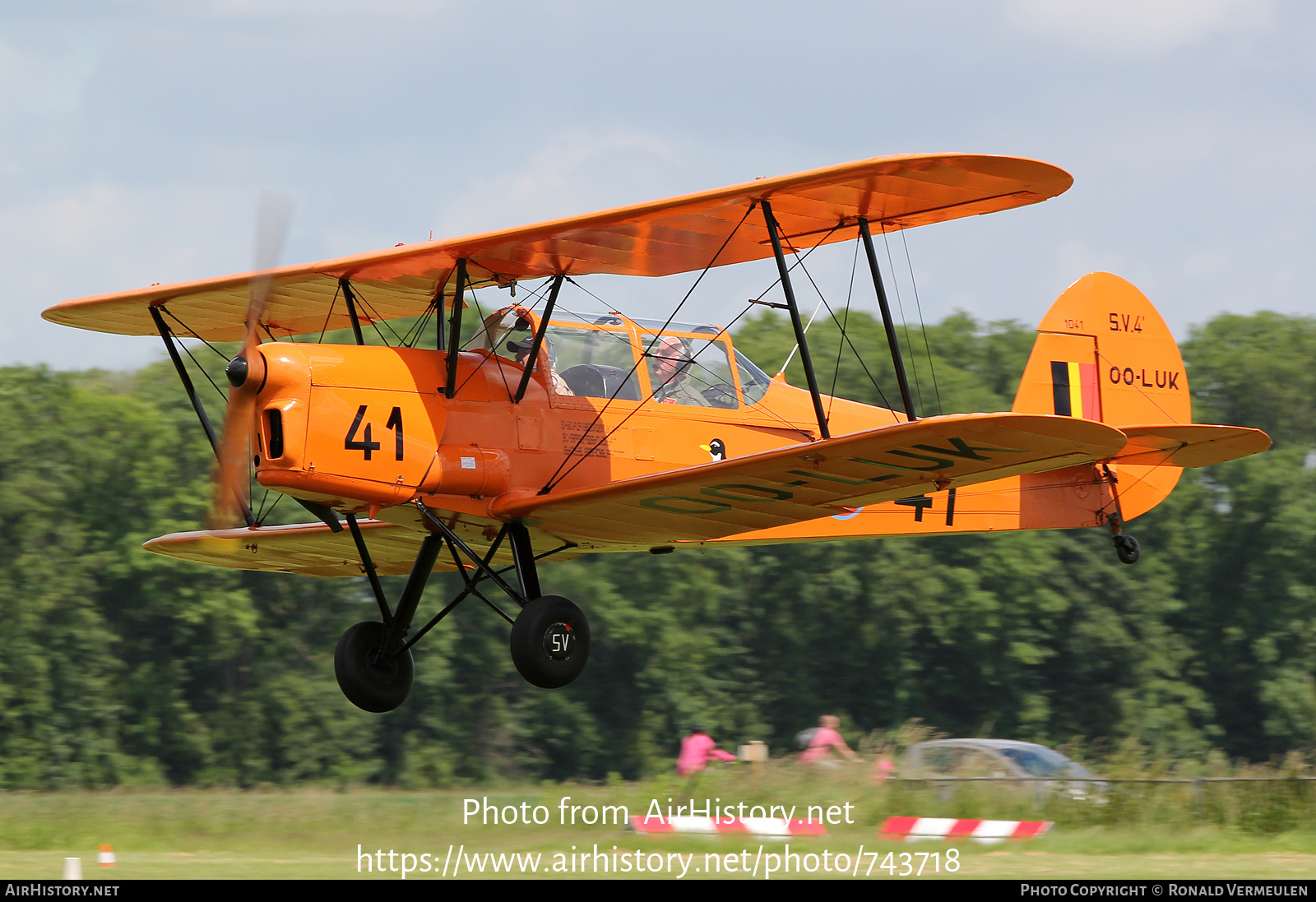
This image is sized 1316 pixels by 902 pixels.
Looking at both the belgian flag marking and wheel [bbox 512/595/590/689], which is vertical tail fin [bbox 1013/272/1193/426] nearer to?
the belgian flag marking

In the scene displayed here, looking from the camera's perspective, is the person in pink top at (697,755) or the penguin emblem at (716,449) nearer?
the penguin emblem at (716,449)

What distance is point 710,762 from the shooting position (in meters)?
13.3

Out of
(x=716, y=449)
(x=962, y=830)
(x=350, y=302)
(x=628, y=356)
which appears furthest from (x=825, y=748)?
(x=350, y=302)

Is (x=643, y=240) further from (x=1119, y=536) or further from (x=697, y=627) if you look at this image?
(x=697, y=627)

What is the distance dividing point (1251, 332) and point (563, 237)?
132ft

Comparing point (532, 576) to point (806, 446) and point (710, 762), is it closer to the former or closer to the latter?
point (806, 446)

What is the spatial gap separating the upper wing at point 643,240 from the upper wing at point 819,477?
4.88 feet

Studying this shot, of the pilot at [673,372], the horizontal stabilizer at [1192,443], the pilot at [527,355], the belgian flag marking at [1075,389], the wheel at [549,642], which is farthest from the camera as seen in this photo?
the belgian flag marking at [1075,389]

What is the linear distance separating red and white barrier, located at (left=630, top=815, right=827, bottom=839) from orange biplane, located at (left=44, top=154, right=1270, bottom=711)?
6.77 feet

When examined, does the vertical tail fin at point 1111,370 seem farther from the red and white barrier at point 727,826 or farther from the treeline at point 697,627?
the treeline at point 697,627

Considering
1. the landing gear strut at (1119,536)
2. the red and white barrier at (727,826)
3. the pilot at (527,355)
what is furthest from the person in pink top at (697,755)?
the pilot at (527,355)

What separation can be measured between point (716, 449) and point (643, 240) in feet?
6.06

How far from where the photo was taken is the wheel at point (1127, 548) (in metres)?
11.7

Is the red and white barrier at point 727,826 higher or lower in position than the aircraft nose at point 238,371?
lower
